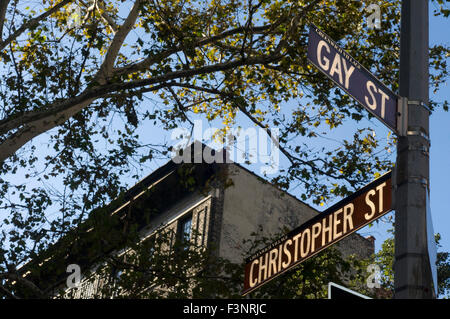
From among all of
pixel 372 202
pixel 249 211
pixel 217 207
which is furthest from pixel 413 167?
pixel 249 211

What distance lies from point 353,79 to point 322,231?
1.21 m

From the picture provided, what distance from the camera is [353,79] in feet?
16.1

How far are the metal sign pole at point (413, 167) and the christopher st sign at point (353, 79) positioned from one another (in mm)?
135

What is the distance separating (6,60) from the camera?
1442cm

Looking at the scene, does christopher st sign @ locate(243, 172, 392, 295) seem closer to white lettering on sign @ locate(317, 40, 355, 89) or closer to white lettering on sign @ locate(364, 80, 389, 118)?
white lettering on sign @ locate(364, 80, 389, 118)

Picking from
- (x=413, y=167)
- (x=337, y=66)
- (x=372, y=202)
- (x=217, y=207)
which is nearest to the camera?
(x=413, y=167)

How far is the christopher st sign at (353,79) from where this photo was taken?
4785 millimetres

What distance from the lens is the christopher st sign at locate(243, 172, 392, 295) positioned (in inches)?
184

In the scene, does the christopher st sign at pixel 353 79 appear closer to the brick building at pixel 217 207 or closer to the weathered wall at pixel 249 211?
the brick building at pixel 217 207

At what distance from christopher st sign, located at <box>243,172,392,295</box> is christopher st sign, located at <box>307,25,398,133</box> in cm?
49

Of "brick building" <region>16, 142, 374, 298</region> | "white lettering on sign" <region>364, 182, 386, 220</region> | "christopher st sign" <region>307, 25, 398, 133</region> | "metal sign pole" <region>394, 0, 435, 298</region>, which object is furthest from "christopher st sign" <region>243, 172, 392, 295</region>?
"brick building" <region>16, 142, 374, 298</region>

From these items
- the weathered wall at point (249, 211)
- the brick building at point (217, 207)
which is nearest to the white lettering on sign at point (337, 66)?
the brick building at point (217, 207)

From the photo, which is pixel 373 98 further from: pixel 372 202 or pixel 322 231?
pixel 322 231
